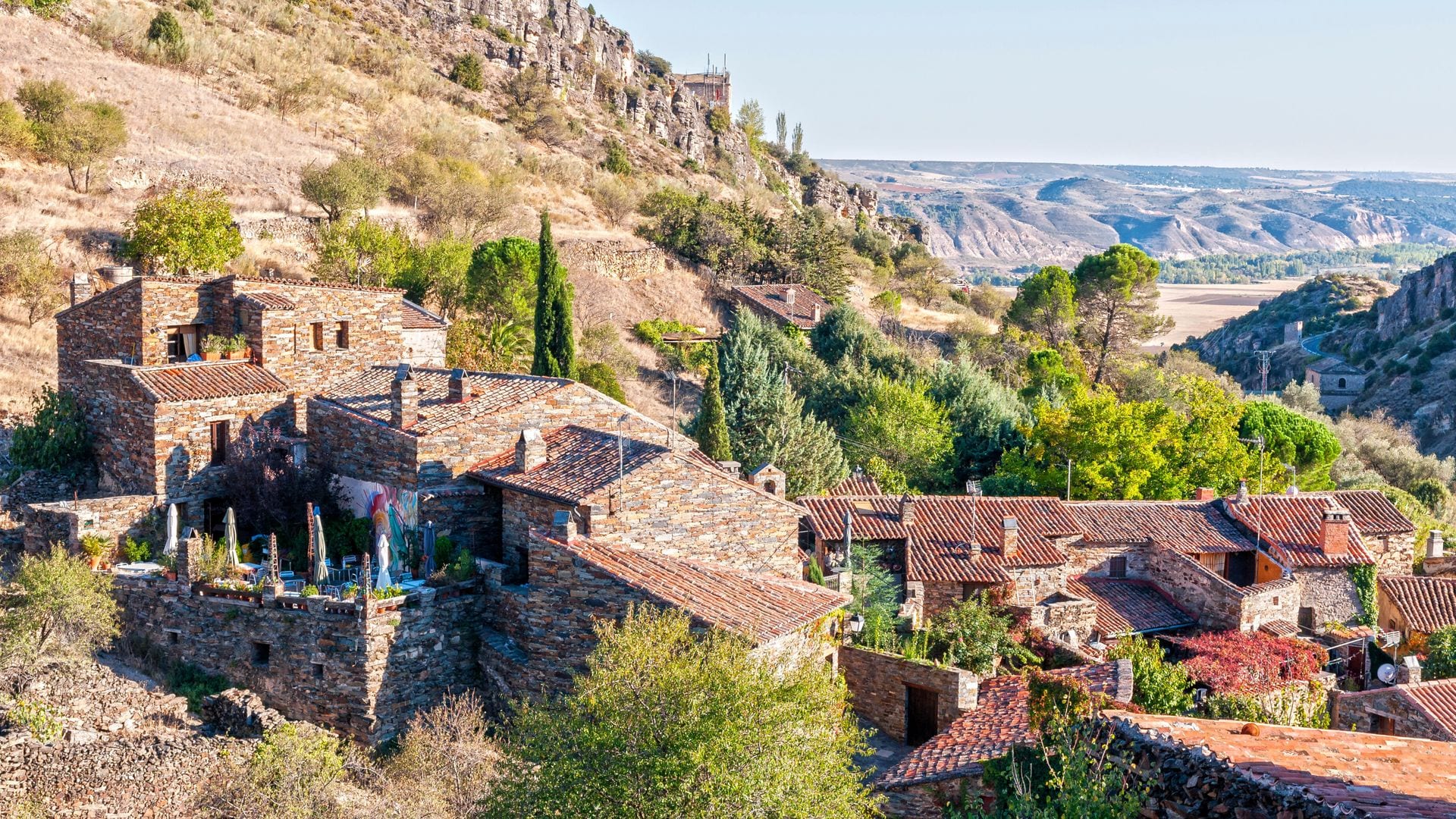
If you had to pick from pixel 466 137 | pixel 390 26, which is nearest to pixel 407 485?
pixel 466 137

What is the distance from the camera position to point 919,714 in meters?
22.9

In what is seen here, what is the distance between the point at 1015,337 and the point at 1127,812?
2128 inches

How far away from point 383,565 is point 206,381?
23.6 ft

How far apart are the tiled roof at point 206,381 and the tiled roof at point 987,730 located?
1553 cm

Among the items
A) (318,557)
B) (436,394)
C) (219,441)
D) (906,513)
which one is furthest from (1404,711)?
(219,441)

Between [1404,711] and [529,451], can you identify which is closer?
[1404,711]

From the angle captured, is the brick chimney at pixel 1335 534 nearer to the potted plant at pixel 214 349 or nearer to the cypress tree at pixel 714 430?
the cypress tree at pixel 714 430

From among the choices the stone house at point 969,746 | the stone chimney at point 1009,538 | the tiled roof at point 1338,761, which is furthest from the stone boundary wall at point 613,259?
the tiled roof at point 1338,761

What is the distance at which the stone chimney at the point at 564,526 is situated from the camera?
21312mm

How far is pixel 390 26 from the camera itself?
86.2 metres

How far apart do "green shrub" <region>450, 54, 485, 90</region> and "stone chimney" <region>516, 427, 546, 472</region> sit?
6402 centimetres

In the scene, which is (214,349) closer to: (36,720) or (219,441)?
(219,441)

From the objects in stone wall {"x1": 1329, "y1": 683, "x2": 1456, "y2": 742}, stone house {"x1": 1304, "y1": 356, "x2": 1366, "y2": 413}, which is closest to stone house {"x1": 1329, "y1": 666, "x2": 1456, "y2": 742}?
stone wall {"x1": 1329, "y1": 683, "x2": 1456, "y2": 742}

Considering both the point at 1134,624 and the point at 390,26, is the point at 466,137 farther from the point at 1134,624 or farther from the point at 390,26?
the point at 1134,624
